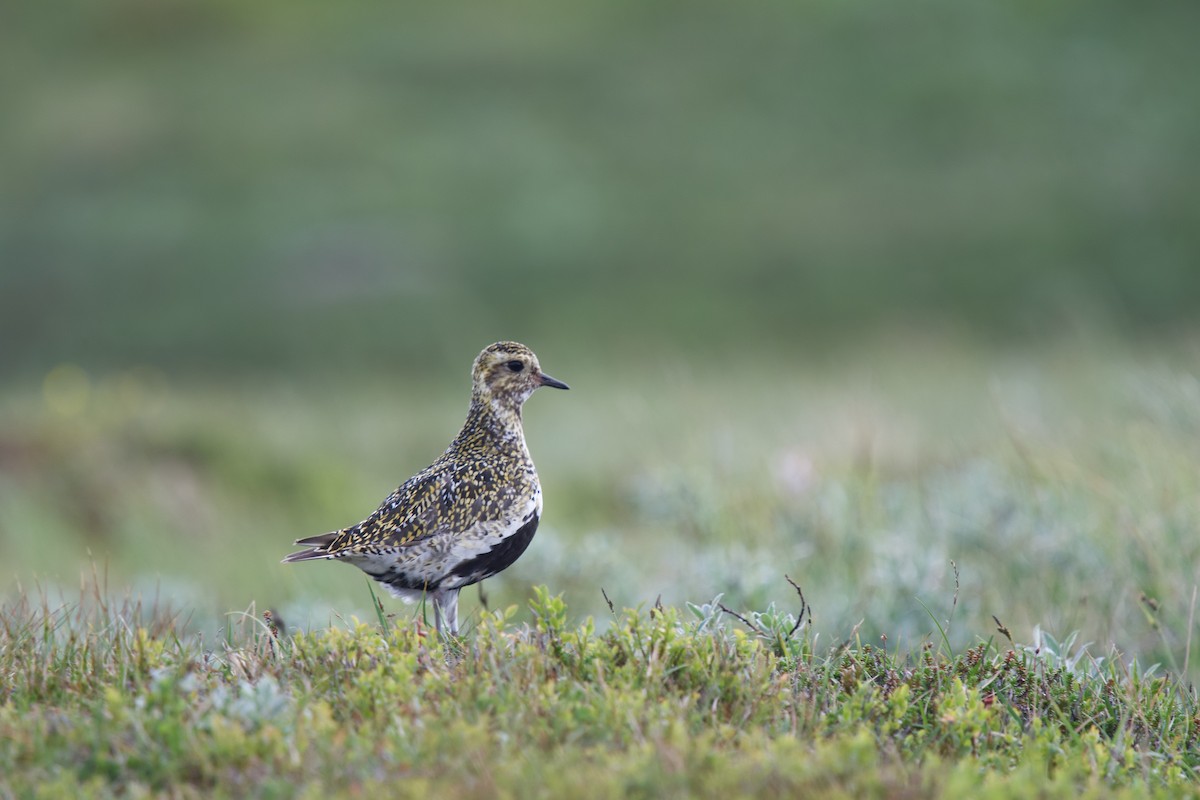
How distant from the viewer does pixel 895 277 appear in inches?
1266

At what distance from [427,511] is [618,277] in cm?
2734

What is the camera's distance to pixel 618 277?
107 feet

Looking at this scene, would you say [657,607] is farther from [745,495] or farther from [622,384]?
[622,384]

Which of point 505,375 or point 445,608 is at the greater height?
point 505,375

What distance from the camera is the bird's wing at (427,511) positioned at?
220 inches

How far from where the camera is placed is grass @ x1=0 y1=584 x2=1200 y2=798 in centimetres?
416

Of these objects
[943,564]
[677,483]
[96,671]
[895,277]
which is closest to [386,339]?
[895,277]

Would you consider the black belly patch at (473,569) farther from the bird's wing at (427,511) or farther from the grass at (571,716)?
the grass at (571,716)

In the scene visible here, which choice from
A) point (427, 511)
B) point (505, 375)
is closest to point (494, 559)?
point (427, 511)

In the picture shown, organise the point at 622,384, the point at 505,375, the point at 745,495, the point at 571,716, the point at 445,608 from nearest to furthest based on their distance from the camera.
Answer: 1. the point at 571,716
2. the point at 445,608
3. the point at 505,375
4. the point at 745,495
5. the point at 622,384

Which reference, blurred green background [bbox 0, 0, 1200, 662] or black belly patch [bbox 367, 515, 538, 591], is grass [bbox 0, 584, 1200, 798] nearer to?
black belly patch [bbox 367, 515, 538, 591]

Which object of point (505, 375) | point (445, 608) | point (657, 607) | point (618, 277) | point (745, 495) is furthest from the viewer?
point (618, 277)

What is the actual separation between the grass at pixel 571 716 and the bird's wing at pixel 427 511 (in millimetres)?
417

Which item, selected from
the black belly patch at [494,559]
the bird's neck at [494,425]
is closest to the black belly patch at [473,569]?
the black belly patch at [494,559]
